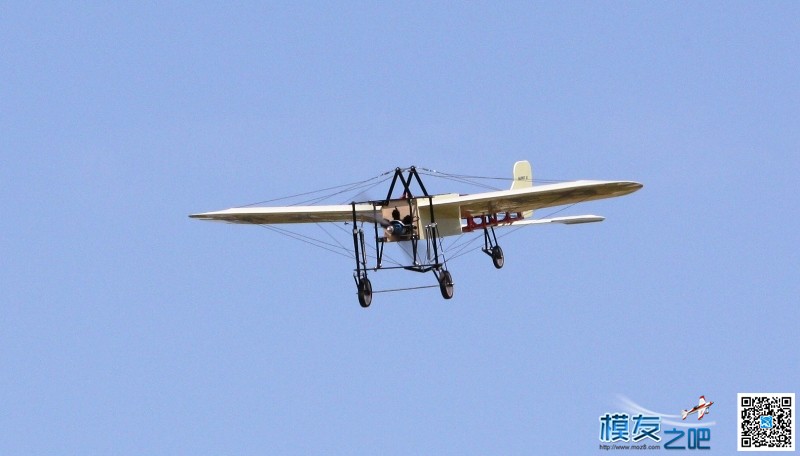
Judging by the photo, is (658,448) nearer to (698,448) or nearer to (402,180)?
(698,448)

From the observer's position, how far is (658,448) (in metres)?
35.4

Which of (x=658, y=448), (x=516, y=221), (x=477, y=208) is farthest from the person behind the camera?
(x=516, y=221)

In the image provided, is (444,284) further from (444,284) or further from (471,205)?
(471,205)

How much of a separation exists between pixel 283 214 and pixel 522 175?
964 centimetres

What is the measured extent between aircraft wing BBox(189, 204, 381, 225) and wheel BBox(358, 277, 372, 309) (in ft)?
10.9

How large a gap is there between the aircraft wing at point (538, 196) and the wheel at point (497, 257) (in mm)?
2434

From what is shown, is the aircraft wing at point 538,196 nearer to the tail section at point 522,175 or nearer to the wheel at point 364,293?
the wheel at point 364,293

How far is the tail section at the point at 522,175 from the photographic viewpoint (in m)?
53.0

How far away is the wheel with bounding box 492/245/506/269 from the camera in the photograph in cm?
4862

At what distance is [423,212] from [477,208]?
2.24 m

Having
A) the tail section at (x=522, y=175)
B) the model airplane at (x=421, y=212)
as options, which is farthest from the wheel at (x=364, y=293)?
the tail section at (x=522, y=175)

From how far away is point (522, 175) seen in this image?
5316 centimetres

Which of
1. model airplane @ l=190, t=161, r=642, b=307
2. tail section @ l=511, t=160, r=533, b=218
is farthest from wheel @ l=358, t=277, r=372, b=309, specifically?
tail section @ l=511, t=160, r=533, b=218

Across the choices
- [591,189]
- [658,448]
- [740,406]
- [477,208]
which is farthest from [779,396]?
[477,208]
